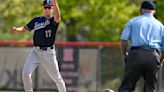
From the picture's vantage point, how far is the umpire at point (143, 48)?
8.70 meters

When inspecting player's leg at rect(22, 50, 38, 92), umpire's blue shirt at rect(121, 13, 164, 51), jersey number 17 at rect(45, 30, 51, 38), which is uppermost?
umpire's blue shirt at rect(121, 13, 164, 51)

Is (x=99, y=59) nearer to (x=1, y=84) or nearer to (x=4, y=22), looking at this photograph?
(x=1, y=84)

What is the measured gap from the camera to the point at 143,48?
8727 mm

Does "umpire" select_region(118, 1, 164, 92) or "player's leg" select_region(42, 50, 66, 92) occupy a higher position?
"umpire" select_region(118, 1, 164, 92)

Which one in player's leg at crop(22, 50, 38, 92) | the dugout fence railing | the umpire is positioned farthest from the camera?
the dugout fence railing

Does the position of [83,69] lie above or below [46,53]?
below

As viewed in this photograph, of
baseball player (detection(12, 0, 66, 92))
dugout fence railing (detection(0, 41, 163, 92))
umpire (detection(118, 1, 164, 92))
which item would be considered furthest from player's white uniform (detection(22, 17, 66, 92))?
dugout fence railing (detection(0, 41, 163, 92))

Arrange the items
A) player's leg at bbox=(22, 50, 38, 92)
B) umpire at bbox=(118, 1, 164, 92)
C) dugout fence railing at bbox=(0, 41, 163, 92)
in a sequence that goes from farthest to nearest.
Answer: dugout fence railing at bbox=(0, 41, 163, 92)
player's leg at bbox=(22, 50, 38, 92)
umpire at bbox=(118, 1, 164, 92)

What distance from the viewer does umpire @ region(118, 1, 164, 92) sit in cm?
870

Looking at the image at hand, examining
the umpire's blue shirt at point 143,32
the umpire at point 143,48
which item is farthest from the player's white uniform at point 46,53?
the umpire's blue shirt at point 143,32

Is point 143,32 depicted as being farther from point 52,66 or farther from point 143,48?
point 52,66

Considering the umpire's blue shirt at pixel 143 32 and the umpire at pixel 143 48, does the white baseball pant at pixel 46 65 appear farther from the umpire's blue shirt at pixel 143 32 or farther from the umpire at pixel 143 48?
the umpire's blue shirt at pixel 143 32

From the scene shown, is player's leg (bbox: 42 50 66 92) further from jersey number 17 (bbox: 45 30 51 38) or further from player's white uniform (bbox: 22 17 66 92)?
jersey number 17 (bbox: 45 30 51 38)

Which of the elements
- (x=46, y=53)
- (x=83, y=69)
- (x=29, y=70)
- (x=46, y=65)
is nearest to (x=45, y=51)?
(x=46, y=53)
